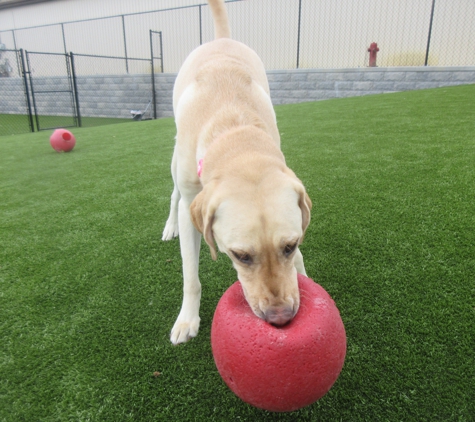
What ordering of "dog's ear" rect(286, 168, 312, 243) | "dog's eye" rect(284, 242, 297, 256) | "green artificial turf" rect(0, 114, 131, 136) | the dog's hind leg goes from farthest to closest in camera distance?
"green artificial turf" rect(0, 114, 131, 136)
the dog's hind leg
"dog's ear" rect(286, 168, 312, 243)
"dog's eye" rect(284, 242, 297, 256)

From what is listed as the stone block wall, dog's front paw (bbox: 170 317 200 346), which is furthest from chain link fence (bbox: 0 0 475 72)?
dog's front paw (bbox: 170 317 200 346)

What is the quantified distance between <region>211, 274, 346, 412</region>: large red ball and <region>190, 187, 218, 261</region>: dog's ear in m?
0.50

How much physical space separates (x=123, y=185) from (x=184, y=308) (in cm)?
326

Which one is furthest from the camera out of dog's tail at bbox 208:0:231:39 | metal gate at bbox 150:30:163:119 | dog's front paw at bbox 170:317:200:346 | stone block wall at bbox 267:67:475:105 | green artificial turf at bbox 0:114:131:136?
metal gate at bbox 150:30:163:119

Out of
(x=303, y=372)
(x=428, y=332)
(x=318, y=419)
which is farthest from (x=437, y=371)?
(x=303, y=372)

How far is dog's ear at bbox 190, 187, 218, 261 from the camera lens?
205 cm

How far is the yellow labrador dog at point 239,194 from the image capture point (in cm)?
191

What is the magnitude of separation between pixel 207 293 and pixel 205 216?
0.94 metres

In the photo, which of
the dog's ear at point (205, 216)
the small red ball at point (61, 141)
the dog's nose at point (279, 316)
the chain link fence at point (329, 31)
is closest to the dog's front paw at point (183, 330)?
the dog's ear at point (205, 216)

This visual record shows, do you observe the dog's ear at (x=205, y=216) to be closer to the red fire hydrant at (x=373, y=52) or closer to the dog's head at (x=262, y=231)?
the dog's head at (x=262, y=231)

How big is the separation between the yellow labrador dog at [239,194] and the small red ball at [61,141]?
229 inches

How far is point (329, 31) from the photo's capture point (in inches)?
609

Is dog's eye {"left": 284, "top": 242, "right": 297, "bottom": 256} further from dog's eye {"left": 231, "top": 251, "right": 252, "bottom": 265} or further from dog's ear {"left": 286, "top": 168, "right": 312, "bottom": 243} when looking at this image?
dog's eye {"left": 231, "top": 251, "right": 252, "bottom": 265}

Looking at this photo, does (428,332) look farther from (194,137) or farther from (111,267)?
(111,267)
